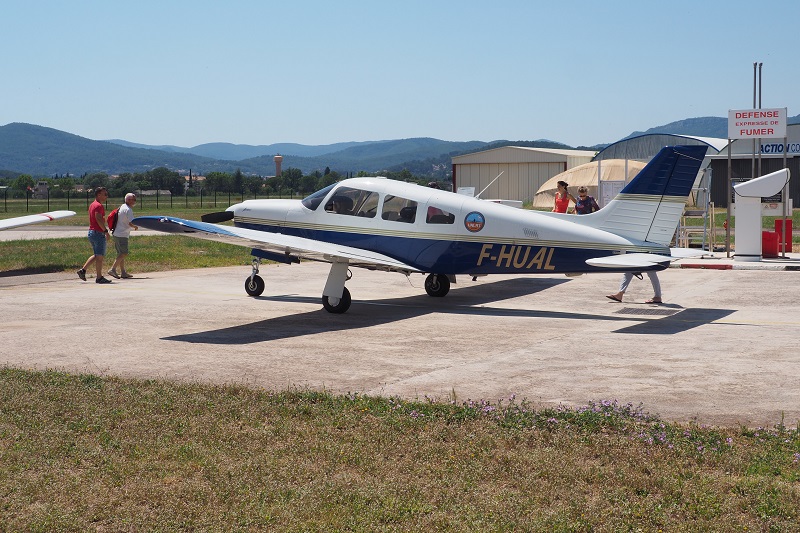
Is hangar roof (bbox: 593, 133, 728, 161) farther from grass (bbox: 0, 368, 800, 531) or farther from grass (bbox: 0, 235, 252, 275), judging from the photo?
grass (bbox: 0, 368, 800, 531)

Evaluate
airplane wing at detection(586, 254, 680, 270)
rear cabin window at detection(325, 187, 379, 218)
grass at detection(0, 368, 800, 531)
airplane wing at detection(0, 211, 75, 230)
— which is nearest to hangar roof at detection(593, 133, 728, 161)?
airplane wing at detection(0, 211, 75, 230)

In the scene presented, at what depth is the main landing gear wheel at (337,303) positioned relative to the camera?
14.2 meters

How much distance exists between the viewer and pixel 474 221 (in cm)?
1445

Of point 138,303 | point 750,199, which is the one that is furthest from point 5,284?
point 750,199

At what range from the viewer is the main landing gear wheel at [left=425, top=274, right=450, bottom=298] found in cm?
1631

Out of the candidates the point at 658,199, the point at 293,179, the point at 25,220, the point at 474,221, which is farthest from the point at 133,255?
the point at 293,179

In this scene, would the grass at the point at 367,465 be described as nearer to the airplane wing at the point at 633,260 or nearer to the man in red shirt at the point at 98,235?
the airplane wing at the point at 633,260

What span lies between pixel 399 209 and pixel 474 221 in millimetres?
1427

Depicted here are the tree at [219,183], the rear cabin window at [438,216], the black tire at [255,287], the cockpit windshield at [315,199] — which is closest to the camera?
the rear cabin window at [438,216]

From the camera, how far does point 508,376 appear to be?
934 centimetres

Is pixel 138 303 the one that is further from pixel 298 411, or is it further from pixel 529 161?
pixel 529 161

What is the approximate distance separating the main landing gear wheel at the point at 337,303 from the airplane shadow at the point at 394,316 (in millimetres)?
103

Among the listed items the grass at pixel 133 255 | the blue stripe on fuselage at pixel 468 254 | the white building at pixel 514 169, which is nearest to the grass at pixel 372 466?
the blue stripe on fuselage at pixel 468 254

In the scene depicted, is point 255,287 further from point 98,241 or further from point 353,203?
point 98,241
